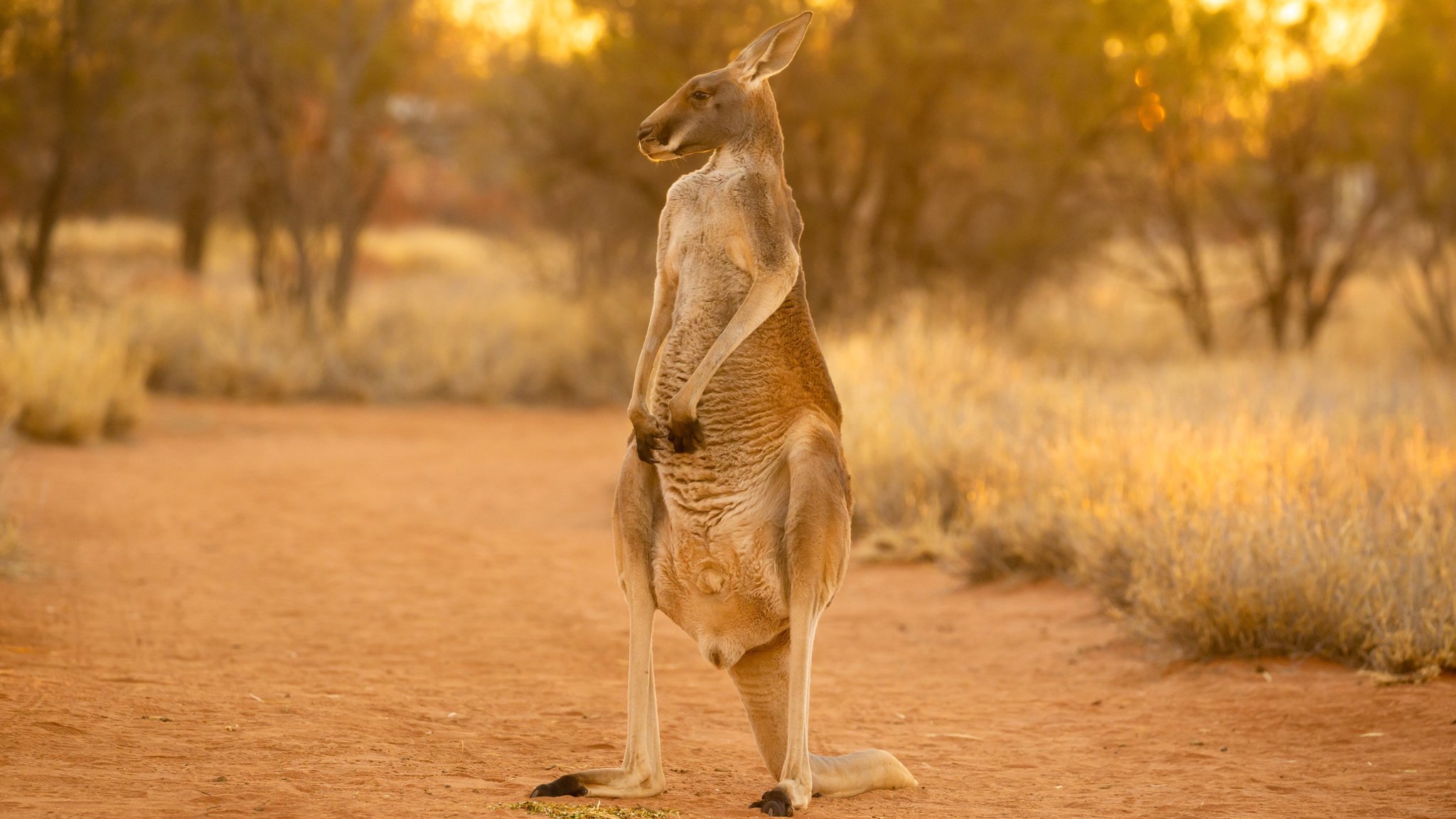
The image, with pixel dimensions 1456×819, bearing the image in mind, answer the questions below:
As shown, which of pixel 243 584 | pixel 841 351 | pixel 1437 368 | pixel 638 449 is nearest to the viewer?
pixel 638 449

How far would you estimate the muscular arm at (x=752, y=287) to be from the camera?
4.17 m

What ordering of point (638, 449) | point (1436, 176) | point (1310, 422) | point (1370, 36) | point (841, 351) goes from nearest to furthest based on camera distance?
point (638, 449), point (1310, 422), point (841, 351), point (1370, 36), point (1436, 176)

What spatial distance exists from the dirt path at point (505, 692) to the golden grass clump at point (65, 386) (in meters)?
1.93

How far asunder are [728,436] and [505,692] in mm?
2311

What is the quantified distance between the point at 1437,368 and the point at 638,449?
13.4m

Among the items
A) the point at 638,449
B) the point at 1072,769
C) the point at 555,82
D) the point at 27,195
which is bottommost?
the point at 1072,769

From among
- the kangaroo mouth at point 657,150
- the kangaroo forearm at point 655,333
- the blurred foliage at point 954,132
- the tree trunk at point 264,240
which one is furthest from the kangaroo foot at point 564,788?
the tree trunk at point 264,240

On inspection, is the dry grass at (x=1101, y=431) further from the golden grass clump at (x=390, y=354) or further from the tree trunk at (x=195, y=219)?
the tree trunk at (x=195, y=219)

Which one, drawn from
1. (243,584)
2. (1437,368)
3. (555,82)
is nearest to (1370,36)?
(1437,368)

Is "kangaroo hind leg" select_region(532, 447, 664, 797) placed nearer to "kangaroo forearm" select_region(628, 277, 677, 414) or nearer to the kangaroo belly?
the kangaroo belly

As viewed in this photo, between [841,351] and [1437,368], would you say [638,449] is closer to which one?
[841,351]

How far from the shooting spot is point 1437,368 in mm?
15250

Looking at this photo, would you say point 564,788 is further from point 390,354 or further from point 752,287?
point 390,354

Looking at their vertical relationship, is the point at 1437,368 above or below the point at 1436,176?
below
